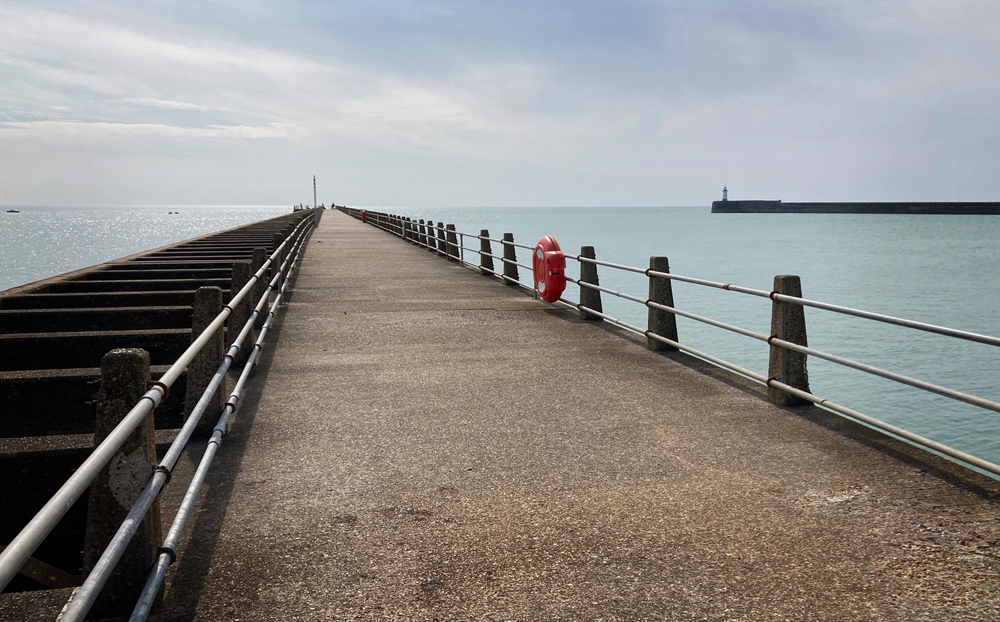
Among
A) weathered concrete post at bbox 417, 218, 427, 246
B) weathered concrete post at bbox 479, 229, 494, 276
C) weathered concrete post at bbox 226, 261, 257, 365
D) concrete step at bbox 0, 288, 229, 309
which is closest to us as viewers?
weathered concrete post at bbox 226, 261, 257, 365

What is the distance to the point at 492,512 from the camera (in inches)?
167

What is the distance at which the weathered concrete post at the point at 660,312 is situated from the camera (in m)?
8.80

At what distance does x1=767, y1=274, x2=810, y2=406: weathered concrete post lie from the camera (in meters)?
6.41

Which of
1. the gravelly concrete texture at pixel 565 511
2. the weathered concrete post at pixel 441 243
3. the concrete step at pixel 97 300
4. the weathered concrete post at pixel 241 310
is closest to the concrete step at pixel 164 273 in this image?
the concrete step at pixel 97 300

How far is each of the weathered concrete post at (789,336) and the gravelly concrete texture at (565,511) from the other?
0.30 m

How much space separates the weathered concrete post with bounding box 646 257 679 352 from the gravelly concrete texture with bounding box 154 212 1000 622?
143cm

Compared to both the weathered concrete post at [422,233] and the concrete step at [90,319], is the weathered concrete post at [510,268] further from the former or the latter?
the weathered concrete post at [422,233]

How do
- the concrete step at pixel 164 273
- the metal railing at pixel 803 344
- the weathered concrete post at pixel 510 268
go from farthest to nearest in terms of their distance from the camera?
the weathered concrete post at pixel 510 268 < the concrete step at pixel 164 273 < the metal railing at pixel 803 344

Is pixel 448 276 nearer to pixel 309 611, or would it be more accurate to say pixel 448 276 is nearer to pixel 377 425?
pixel 377 425

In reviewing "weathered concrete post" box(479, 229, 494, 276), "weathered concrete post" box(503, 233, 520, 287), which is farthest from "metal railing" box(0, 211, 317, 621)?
"weathered concrete post" box(479, 229, 494, 276)

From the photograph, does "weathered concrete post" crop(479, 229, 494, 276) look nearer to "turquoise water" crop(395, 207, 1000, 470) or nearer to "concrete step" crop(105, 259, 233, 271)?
"concrete step" crop(105, 259, 233, 271)

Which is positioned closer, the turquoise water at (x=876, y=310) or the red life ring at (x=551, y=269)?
the red life ring at (x=551, y=269)

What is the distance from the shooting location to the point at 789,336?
646cm

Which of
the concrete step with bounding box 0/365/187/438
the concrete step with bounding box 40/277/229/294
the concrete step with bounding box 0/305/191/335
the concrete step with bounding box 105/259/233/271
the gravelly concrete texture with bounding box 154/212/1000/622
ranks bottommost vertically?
the gravelly concrete texture with bounding box 154/212/1000/622
